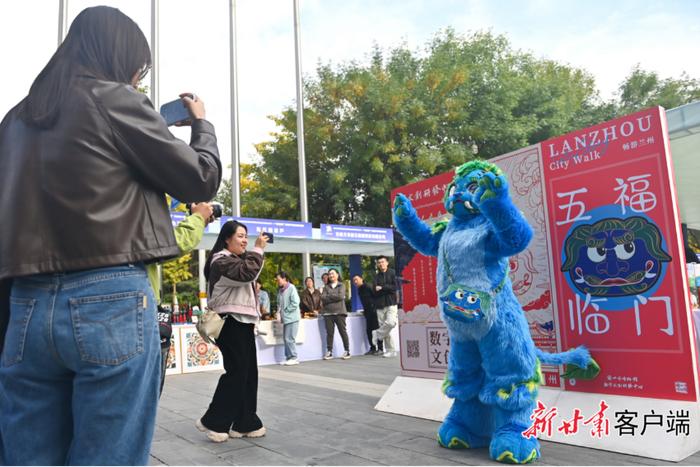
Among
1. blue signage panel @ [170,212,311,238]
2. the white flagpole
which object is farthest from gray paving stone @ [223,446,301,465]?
the white flagpole

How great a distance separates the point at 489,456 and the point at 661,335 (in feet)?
3.85

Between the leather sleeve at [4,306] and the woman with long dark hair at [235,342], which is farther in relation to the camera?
the woman with long dark hair at [235,342]

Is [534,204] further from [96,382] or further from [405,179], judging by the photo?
[405,179]

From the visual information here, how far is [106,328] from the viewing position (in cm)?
129

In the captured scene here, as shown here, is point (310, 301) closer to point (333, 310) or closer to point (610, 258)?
point (333, 310)

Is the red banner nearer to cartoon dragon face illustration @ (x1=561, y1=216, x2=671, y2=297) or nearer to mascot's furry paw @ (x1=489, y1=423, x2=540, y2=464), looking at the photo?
cartoon dragon face illustration @ (x1=561, y1=216, x2=671, y2=297)

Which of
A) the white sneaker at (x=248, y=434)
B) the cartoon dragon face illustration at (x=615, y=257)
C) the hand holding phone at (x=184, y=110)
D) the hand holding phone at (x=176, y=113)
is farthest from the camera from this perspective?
the white sneaker at (x=248, y=434)

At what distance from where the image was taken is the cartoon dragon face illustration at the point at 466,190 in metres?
3.26

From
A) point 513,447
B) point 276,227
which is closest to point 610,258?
point 513,447

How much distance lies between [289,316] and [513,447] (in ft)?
22.1

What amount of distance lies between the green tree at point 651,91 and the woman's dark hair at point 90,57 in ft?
84.8

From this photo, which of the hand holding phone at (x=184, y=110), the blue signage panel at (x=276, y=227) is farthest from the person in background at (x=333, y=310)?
the hand holding phone at (x=184, y=110)

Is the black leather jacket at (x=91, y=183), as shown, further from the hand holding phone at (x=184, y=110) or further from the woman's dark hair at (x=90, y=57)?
the hand holding phone at (x=184, y=110)

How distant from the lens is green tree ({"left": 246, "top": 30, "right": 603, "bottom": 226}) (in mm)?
19406
